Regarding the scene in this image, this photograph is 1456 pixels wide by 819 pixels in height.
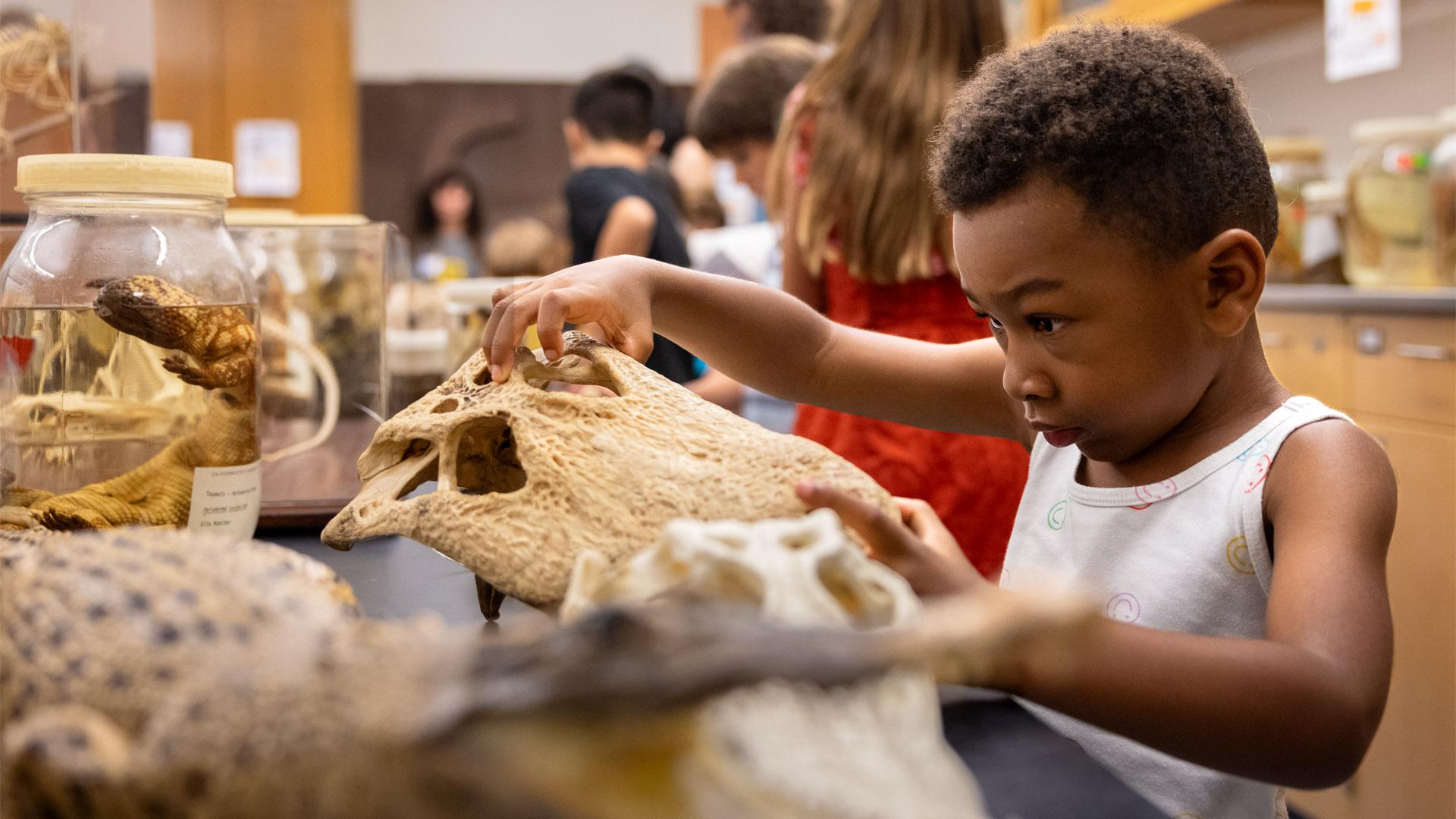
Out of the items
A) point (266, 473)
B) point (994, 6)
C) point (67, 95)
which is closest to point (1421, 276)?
point (994, 6)

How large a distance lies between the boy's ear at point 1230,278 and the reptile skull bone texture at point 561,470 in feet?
1.18

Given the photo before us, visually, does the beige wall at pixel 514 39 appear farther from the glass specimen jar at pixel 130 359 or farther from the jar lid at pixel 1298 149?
the glass specimen jar at pixel 130 359

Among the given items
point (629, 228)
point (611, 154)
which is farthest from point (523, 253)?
point (629, 228)

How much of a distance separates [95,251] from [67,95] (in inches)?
27.5

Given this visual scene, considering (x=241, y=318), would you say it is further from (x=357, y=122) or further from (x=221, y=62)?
(x=357, y=122)

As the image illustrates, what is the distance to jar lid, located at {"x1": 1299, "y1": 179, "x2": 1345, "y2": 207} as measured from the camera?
264cm

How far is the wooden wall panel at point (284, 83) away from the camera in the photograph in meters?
5.99

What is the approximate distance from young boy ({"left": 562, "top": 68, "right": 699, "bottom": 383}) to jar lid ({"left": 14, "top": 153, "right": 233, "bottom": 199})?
1.62 meters

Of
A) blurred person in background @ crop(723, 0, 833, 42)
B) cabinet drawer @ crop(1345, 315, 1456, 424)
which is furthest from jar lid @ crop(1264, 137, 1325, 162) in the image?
blurred person in background @ crop(723, 0, 833, 42)

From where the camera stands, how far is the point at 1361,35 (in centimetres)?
259

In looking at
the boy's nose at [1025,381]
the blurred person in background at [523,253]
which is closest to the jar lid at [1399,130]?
the boy's nose at [1025,381]

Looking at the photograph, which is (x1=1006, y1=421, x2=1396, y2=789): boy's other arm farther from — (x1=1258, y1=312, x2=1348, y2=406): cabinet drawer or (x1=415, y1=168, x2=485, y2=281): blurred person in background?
(x1=415, y1=168, x2=485, y2=281): blurred person in background

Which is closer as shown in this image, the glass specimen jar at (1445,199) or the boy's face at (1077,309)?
the boy's face at (1077,309)

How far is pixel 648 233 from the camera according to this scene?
2801mm
